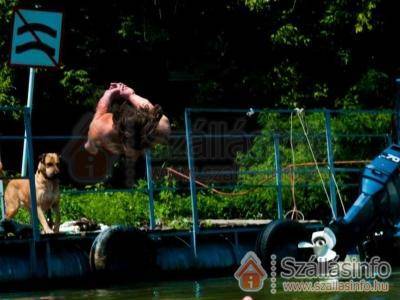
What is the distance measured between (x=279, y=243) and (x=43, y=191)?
352 centimetres

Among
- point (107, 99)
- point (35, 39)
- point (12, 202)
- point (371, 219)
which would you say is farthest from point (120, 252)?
point (107, 99)

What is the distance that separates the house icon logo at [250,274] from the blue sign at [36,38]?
342 centimetres

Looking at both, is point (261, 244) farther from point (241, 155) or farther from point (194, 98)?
point (194, 98)

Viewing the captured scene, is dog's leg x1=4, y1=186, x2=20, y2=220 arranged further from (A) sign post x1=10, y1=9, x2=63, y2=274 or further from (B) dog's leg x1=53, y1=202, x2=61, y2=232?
(A) sign post x1=10, y1=9, x2=63, y2=274

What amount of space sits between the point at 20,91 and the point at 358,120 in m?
6.87

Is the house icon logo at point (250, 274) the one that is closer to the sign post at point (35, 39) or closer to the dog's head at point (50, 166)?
the sign post at point (35, 39)

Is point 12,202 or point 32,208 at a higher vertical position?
point 12,202

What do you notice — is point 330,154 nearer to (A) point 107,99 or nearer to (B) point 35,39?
(B) point 35,39

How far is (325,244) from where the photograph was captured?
13.9 metres

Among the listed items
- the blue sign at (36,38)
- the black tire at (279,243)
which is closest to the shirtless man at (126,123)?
the blue sign at (36,38)

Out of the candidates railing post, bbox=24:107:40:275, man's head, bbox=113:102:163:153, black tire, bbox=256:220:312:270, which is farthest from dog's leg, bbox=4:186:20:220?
man's head, bbox=113:102:163:153

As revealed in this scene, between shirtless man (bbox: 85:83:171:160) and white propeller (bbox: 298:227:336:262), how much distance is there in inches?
96.4

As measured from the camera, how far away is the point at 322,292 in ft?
43.3

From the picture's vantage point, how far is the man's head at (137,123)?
12.1 meters
